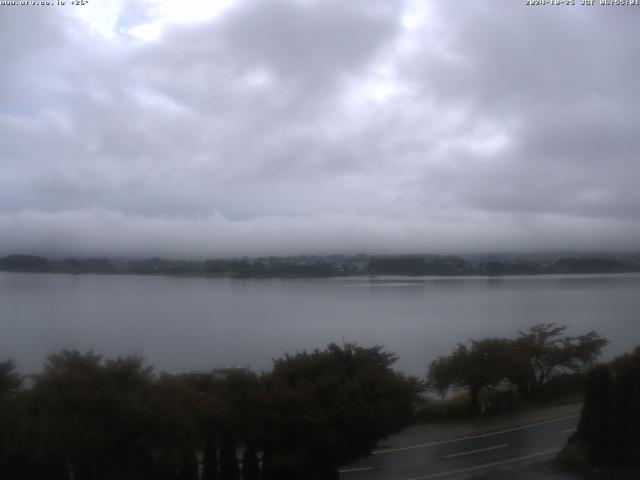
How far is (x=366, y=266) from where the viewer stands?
170 feet

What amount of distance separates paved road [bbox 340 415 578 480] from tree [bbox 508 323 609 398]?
6.43m

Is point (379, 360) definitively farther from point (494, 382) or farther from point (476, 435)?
point (494, 382)

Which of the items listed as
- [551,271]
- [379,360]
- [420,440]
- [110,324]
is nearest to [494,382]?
[420,440]

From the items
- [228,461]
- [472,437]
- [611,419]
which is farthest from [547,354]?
[228,461]

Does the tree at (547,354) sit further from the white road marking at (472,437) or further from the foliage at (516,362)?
the white road marking at (472,437)

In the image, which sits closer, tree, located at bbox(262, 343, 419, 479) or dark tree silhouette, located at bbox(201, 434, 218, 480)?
dark tree silhouette, located at bbox(201, 434, 218, 480)

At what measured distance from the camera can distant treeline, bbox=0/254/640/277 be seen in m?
43.2

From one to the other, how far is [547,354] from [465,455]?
13.3 metres

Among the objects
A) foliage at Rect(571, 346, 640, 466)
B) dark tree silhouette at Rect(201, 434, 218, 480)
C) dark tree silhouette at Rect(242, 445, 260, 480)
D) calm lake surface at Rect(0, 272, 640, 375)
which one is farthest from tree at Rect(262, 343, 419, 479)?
calm lake surface at Rect(0, 272, 640, 375)

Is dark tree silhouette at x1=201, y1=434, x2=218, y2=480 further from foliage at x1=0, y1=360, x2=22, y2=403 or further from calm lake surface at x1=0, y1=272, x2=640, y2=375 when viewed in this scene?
calm lake surface at x1=0, y1=272, x2=640, y2=375

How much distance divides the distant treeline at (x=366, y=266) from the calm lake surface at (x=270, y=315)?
1.53m

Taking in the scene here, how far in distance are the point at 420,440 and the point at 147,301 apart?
2691 cm

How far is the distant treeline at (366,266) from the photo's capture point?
43.2 meters

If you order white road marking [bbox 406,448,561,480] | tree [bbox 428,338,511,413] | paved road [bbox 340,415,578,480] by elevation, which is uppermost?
tree [bbox 428,338,511,413]
